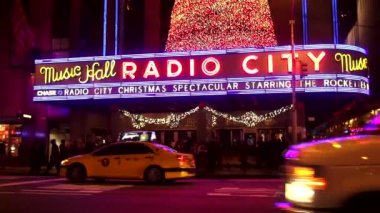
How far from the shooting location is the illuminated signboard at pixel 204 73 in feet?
87.7

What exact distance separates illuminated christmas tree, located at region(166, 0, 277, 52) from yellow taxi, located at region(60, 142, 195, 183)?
38.4 feet

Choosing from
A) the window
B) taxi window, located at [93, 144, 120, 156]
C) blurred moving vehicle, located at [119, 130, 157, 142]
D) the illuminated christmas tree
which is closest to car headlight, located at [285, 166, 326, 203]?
the window

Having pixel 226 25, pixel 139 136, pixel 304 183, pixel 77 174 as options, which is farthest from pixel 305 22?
pixel 304 183

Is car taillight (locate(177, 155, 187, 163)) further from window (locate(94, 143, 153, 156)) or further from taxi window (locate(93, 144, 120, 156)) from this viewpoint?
taxi window (locate(93, 144, 120, 156))

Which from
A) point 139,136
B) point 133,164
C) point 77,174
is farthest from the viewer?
point 139,136

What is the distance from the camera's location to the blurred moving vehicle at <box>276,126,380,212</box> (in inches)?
217

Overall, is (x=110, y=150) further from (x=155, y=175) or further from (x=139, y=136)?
(x=139, y=136)

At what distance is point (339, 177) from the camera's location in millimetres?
5578

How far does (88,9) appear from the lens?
122ft

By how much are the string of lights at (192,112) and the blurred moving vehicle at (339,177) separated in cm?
2706

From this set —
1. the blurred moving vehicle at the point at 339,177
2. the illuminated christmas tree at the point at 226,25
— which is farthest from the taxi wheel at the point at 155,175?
the blurred moving vehicle at the point at 339,177

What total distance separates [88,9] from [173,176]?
2218 cm

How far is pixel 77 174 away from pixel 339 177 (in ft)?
49.6

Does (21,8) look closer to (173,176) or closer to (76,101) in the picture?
(76,101)
